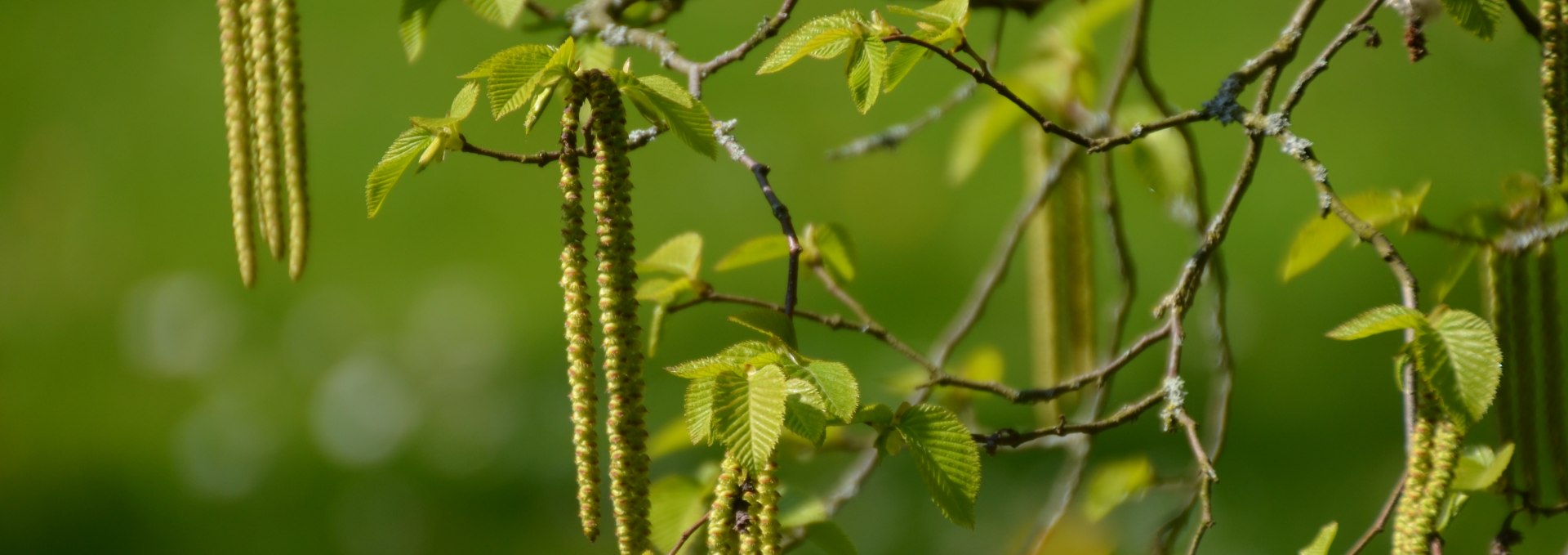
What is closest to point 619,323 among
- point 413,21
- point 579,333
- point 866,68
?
point 579,333

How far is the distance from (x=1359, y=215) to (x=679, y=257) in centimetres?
55

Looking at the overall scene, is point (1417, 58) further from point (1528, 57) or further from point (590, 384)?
point (1528, 57)

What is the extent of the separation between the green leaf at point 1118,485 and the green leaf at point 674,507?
0.40 meters

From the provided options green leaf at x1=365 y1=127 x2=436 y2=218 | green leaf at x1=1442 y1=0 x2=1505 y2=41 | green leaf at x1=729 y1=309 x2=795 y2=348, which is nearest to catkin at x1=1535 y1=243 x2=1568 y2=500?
green leaf at x1=1442 y1=0 x2=1505 y2=41

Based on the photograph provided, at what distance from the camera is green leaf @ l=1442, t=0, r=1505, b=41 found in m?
0.89

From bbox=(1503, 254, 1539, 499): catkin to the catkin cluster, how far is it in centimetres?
92

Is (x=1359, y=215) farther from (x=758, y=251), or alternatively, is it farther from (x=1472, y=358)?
(x=758, y=251)

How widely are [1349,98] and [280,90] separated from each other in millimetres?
2434

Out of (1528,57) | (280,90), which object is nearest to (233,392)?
(280,90)

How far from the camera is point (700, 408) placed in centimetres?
83

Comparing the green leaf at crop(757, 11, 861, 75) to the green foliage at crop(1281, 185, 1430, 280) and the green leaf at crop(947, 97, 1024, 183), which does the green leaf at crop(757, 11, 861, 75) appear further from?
the green leaf at crop(947, 97, 1024, 183)

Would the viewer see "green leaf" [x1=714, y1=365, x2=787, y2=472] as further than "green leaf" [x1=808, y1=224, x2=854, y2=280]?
No

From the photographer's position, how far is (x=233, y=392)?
9.37ft

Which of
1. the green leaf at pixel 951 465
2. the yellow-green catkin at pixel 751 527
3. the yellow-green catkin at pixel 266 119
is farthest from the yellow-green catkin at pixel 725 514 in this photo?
the yellow-green catkin at pixel 266 119
